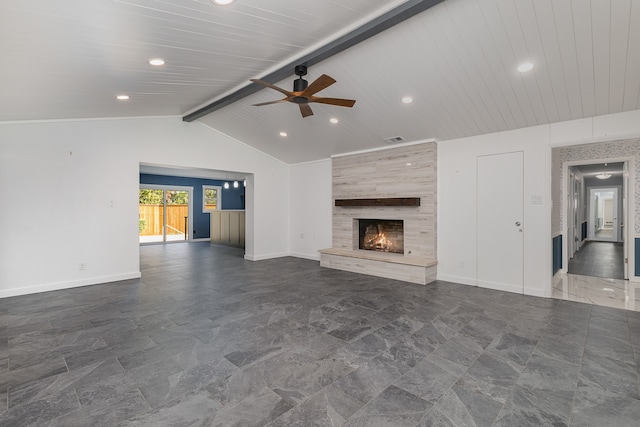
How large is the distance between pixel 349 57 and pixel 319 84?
2.01ft

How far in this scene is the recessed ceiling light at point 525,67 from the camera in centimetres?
308

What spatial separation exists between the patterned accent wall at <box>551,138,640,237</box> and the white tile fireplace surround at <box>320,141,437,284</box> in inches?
79.3

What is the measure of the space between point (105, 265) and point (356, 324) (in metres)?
4.50

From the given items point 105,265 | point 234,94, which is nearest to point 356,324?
point 234,94

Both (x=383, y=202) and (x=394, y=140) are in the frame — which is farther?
(x=383, y=202)

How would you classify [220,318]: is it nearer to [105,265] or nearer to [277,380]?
[277,380]

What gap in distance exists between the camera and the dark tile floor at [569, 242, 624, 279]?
5.84 m

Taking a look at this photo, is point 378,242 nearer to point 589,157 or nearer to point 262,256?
point 262,256

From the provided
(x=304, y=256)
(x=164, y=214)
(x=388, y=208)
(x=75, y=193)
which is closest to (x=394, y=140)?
(x=388, y=208)

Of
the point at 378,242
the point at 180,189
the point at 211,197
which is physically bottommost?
the point at 378,242

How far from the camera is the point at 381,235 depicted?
6484 mm

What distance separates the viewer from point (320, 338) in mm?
2930

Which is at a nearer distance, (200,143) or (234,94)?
(234,94)

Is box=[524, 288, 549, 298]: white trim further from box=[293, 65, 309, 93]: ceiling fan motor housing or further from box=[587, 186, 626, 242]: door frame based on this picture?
box=[587, 186, 626, 242]: door frame
